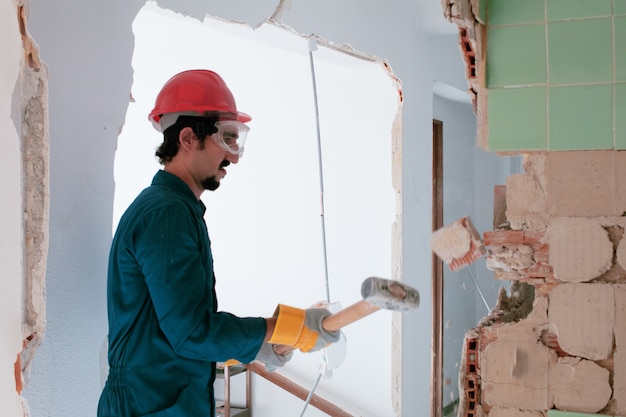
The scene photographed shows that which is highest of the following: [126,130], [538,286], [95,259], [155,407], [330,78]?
[330,78]

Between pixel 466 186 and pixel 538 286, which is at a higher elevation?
pixel 466 186

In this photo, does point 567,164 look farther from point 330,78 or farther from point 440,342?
point 440,342

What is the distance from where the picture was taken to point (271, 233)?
487 centimetres

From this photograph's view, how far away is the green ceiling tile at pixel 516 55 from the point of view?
7.29 ft

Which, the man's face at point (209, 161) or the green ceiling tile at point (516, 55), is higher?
the green ceiling tile at point (516, 55)

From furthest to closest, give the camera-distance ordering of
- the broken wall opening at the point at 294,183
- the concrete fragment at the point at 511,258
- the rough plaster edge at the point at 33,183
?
the broken wall opening at the point at 294,183, the concrete fragment at the point at 511,258, the rough plaster edge at the point at 33,183

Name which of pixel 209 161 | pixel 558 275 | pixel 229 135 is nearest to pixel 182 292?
pixel 209 161

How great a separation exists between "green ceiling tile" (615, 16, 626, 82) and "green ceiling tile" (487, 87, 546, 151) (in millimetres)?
236

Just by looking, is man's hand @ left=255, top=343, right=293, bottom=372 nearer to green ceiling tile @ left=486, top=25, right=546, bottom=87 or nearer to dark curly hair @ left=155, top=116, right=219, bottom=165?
dark curly hair @ left=155, top=116, right=219, bottom=165

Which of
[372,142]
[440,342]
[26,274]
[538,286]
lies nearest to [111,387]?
[26,274]

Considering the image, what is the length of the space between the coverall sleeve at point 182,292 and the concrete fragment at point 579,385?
1.11 meters

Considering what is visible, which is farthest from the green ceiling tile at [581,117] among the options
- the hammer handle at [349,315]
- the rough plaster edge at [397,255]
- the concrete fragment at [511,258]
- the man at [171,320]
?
the rough plaster edge at [397,255]

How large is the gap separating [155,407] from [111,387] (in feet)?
0.44

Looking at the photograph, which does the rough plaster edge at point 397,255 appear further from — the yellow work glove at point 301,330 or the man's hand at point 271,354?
the yellow work glove at point 301,330
